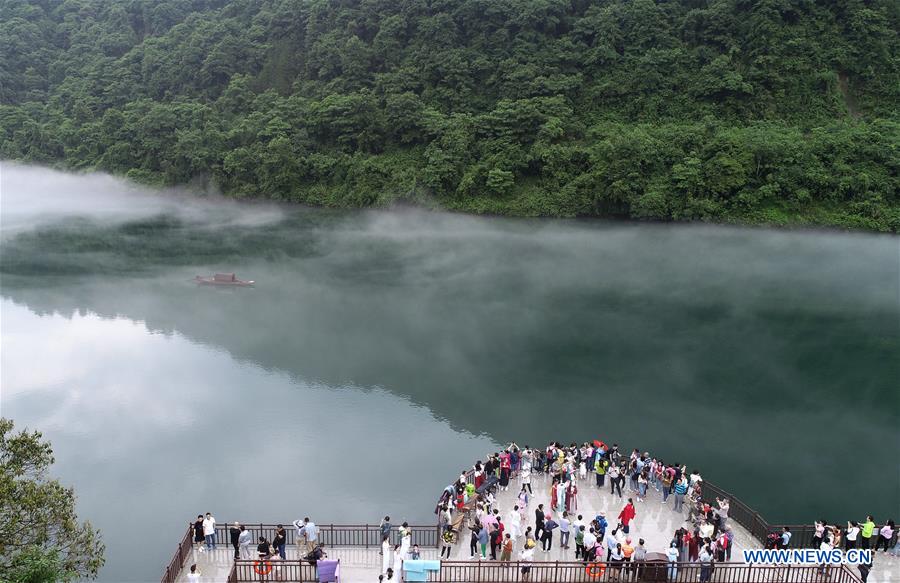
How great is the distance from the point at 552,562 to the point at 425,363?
55.8 feet

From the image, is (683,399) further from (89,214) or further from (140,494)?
(89,214)

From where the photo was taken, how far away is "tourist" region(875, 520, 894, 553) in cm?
1677

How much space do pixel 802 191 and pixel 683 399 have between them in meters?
26.8

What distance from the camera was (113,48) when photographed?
79.2 metres

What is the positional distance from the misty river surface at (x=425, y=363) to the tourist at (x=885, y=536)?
4.58 metres

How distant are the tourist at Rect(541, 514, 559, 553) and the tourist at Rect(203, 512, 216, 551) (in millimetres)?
7708

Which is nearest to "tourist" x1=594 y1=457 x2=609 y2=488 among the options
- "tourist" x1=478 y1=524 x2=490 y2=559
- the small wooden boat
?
"tourist" x1=478 y1=524 x2=490 y2=559

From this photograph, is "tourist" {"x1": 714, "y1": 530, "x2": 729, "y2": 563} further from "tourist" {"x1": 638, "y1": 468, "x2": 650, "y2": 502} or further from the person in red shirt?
"tourist" {"x1": 638, "y1": 468, "x2": 650, "y2": 502}

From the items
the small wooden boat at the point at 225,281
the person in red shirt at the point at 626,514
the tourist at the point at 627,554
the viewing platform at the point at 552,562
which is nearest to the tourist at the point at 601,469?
the viewing platform at the point at 552,562

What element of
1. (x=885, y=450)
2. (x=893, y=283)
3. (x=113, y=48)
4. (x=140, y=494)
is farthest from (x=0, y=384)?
(x=113, y=48)

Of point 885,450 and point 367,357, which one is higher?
point 367,357

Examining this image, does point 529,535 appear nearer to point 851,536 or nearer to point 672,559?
A: point 672,559

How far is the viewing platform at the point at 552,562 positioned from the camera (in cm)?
1581

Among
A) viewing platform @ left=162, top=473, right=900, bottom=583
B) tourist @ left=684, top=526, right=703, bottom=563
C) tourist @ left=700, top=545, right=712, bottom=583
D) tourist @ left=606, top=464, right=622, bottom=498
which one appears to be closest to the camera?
tourist @ left=700, top=545, right=712, bottom=583
